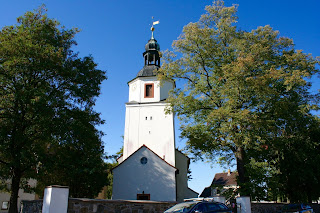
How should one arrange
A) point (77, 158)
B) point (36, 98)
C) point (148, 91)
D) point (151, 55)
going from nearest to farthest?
point (36, 98), point (77, 158), point (148, 91), point (151, 55)

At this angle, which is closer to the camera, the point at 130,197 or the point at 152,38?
the point at 130,197

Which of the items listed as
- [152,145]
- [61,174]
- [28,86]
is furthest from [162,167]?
[28,86]

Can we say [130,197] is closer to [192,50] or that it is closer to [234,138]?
[234,138]

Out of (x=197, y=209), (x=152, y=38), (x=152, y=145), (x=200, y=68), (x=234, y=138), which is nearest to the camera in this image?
(x=197, y=209)

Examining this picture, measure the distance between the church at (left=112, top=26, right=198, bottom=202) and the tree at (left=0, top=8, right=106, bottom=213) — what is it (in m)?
4.99

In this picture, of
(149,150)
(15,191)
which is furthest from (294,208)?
(15,191)

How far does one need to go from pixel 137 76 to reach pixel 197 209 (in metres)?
18.5

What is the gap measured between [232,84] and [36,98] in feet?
35.4

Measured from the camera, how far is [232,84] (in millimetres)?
14711

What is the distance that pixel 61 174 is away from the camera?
16.7 meters

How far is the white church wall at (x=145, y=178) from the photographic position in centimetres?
1997

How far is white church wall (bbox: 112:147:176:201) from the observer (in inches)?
786

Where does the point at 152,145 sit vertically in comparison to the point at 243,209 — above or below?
above

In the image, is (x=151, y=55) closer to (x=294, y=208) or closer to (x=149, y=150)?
(x=149, y=150)
